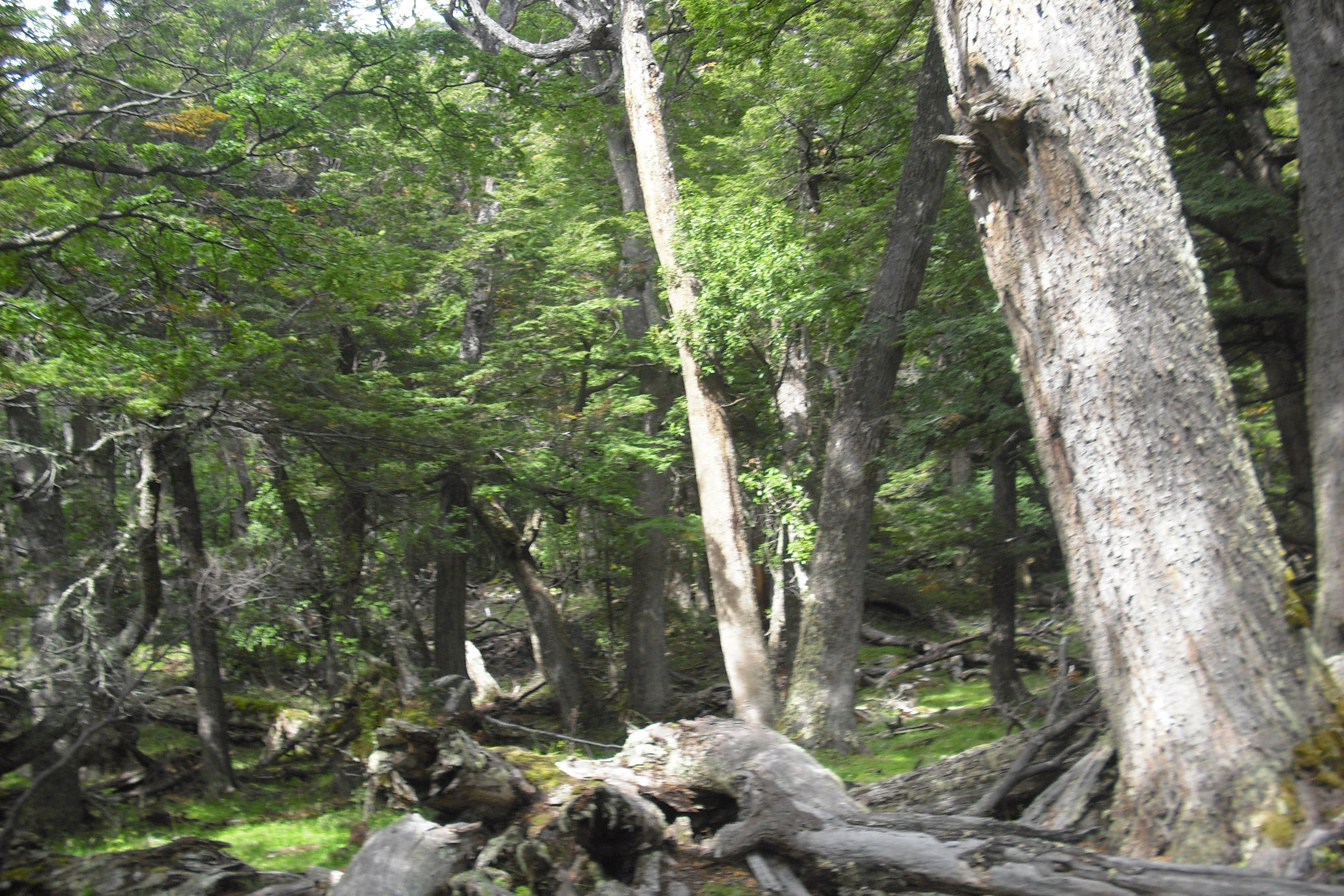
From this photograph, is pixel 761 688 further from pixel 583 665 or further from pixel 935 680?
pixel 583 665

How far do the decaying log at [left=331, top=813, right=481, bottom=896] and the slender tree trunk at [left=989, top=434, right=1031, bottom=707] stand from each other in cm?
584

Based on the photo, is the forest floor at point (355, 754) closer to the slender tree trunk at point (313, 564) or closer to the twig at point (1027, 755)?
the twig at point (1027, 755)

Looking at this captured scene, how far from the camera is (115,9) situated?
31.3 feet

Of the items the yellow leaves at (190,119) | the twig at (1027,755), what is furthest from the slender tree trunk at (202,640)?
the twig at (1027,755)

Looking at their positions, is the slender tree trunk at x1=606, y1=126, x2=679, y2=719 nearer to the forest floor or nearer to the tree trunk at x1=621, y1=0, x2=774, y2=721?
the forest floor

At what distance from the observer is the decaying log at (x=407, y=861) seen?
11.3 feet

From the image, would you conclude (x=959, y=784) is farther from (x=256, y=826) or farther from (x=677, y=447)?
(x=677, y=447)

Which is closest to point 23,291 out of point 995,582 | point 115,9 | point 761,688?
point 115,9

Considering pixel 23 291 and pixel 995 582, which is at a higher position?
pixel 23 291

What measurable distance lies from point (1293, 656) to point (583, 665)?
12424mm

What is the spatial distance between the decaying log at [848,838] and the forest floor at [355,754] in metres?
0.41

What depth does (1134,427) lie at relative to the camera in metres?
3.36

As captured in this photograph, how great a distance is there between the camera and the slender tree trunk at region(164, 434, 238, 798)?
31.8ft

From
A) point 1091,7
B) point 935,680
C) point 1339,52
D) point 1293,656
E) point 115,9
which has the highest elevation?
point 115,9
